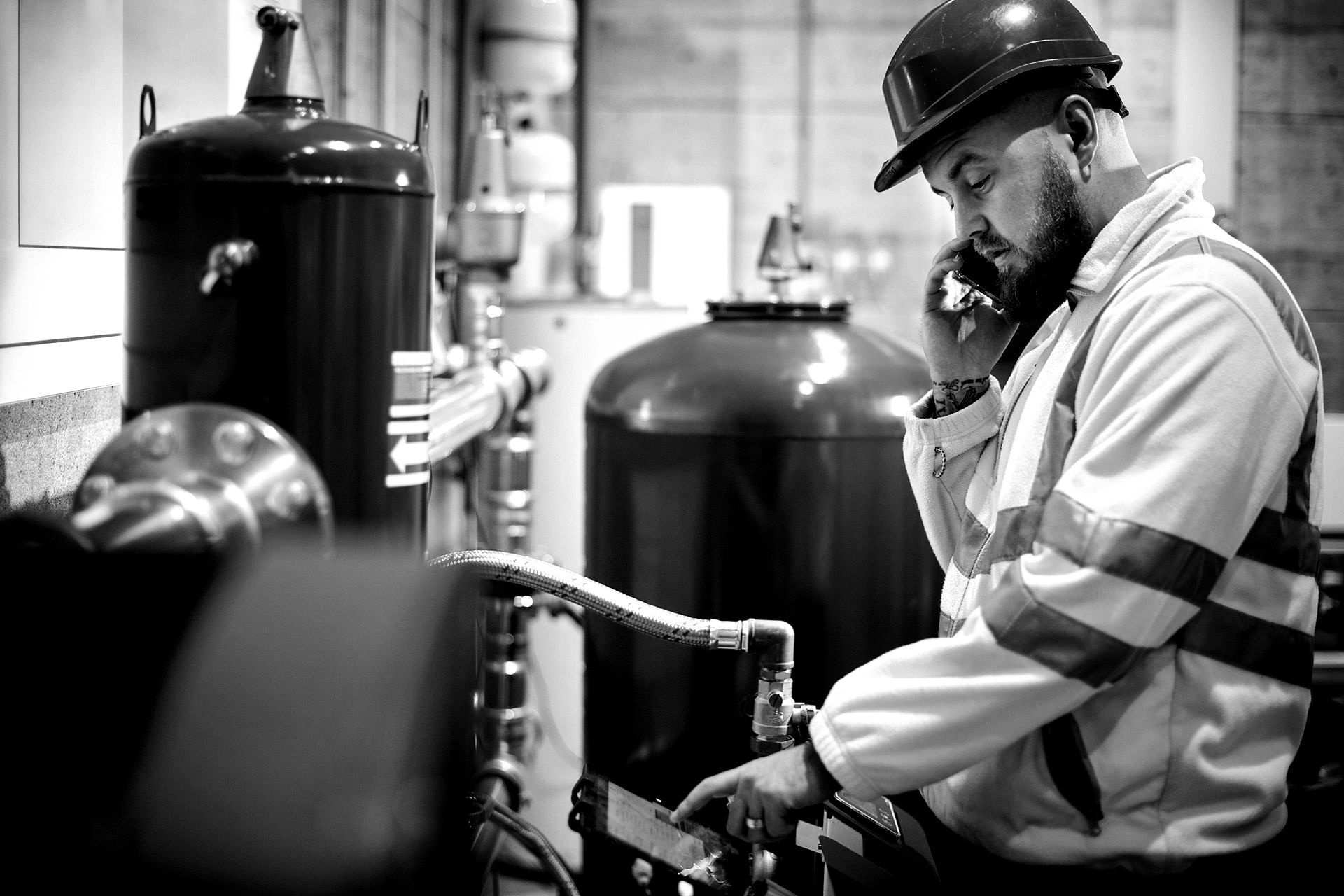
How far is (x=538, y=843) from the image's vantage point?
1.30 metres

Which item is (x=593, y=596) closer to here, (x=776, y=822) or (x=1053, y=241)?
(x=776, y=822)

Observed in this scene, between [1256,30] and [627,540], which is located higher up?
[1256,30]

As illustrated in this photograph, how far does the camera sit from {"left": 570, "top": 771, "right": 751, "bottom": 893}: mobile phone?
3.92 feet

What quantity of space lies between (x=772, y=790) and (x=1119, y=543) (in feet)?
1.19

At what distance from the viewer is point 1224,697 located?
1.05 m

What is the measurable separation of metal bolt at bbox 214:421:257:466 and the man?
56 cm

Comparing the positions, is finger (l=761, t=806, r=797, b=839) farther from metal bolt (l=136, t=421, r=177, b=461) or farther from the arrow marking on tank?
metal bolt (l=136, t=421, r=177, b=461)

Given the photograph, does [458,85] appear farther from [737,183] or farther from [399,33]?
[737,183]

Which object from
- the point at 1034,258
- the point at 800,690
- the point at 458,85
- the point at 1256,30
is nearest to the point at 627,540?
the point at 800,690

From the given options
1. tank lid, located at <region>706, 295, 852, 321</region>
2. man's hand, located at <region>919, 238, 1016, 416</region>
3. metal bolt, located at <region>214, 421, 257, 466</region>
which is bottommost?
metal bolt, located at <region>214, 421, 257, 466</region>

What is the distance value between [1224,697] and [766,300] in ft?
3.43

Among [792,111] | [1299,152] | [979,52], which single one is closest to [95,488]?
[979,52]

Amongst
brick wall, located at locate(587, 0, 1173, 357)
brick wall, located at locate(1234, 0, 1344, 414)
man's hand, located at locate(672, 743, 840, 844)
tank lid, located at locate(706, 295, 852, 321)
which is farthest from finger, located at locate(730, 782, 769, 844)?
brick wall, located at locate(1234, 0, 1344, 414)

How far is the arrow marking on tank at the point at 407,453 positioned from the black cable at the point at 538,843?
439mm
